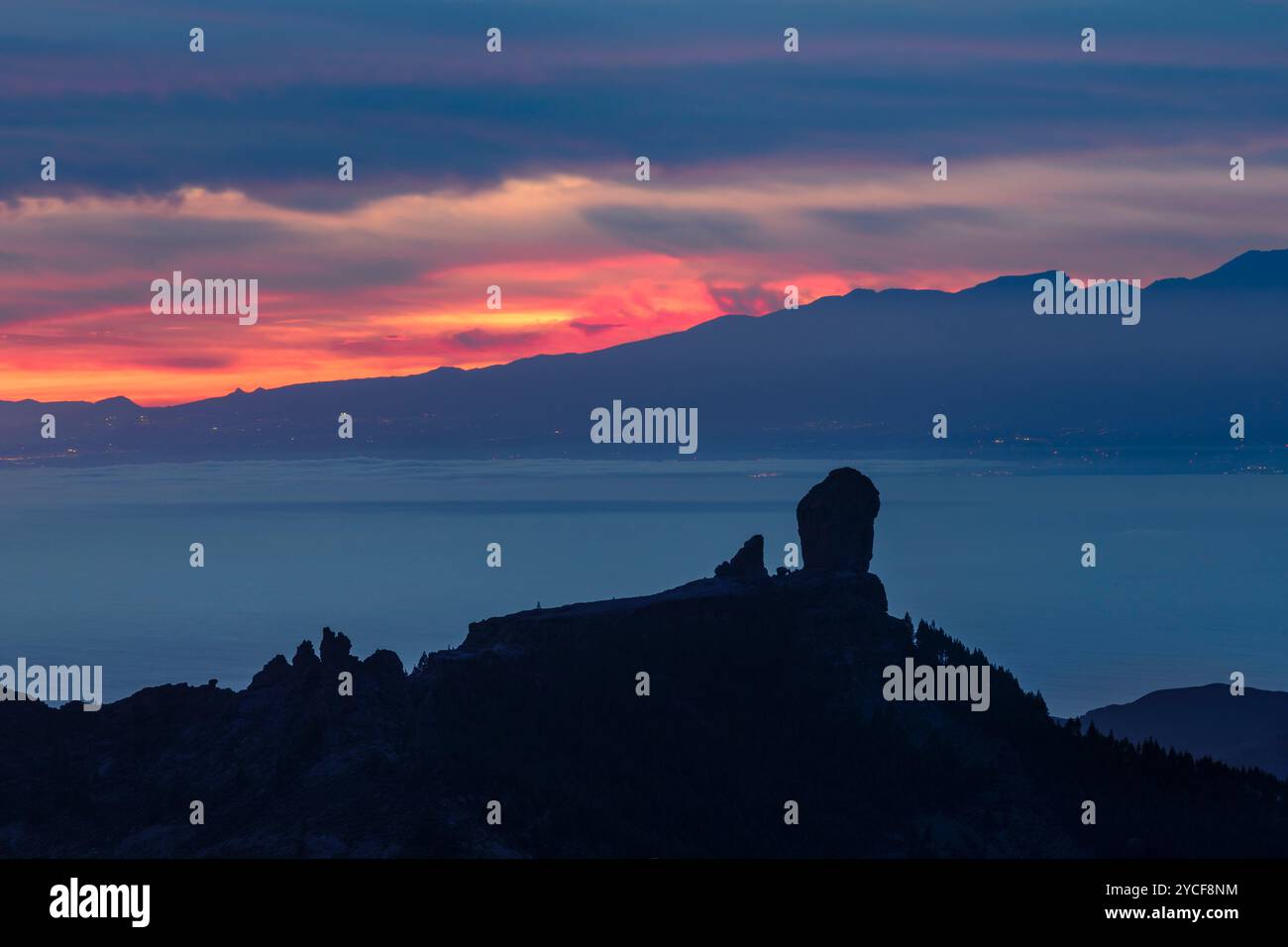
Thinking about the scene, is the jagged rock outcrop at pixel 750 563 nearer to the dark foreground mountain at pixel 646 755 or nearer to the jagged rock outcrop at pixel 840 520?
the dark foreground mountain at pixel 646 755

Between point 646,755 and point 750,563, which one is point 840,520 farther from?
point 646,755

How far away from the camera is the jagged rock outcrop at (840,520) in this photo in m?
94.1

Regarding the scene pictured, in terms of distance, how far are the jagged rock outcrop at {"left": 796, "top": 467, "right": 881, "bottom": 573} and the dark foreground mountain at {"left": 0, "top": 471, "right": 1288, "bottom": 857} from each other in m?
0.13

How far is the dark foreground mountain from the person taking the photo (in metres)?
72.6

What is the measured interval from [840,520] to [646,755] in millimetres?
19713

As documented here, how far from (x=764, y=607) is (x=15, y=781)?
126 feet

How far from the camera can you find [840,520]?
94562mm

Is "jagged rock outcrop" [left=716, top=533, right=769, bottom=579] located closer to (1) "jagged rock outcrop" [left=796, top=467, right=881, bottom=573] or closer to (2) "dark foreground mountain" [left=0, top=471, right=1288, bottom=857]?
(2) "dark foreground mountain" [left=0, top=471, right=1288, bottom=857]

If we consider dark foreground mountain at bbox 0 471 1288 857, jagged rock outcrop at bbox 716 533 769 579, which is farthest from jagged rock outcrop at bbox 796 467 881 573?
jagged rock outcrop at bbox 716 533 769 579

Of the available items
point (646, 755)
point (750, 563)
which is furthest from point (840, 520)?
point (646, 755)

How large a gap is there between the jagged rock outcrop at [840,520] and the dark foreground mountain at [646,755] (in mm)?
129

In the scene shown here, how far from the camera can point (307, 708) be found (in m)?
76.4
